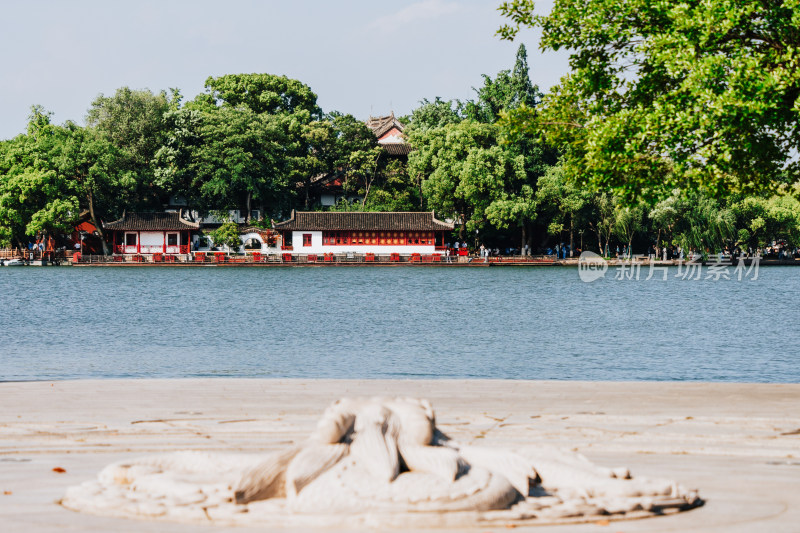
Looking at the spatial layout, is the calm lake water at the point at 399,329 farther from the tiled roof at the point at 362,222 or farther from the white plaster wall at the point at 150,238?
the white plaster wall at the point at 150,238

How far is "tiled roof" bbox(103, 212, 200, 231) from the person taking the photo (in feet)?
202

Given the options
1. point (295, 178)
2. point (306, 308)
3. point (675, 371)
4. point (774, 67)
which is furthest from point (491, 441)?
point (295, 178)

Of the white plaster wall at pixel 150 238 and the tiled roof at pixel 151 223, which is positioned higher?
the tiled roof at pixel 151 223

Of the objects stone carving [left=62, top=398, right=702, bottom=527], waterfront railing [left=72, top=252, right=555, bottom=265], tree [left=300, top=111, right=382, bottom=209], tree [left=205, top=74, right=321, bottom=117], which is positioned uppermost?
tree [left=205, top=74, right=321, bottom=117]

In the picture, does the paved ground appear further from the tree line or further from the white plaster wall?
the white plaster wall

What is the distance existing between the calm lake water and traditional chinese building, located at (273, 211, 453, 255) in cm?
1484

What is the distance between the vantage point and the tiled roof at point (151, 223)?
61.7 metres

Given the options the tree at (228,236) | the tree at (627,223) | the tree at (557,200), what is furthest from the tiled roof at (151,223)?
the tree at (627,223)

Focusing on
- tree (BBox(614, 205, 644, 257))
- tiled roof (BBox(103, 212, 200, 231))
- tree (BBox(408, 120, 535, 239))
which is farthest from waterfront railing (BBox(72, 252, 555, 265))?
tree (BBox(614, 205, 644, 257))

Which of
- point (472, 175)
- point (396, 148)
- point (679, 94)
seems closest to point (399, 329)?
point (679, 94)

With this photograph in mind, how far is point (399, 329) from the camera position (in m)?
25.2

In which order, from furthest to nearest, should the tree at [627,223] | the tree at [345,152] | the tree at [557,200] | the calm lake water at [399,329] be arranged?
the tree at [345,152]
the tree at [627,223]
the tree at [557,200]
the calm lake water at [399,329]

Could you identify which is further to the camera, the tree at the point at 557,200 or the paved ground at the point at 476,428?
the tree at the point at 557,200

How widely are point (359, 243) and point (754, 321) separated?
1553 inches
